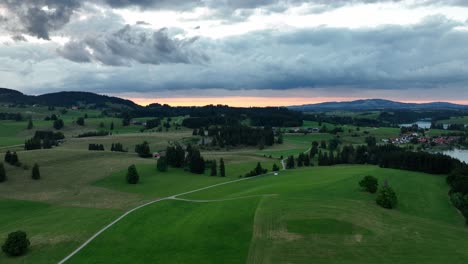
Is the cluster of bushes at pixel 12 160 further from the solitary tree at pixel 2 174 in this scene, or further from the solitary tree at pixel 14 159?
the solitary tree at pixel 2 174

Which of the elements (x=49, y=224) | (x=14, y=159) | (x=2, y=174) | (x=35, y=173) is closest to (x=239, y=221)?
(x=49, y=224)

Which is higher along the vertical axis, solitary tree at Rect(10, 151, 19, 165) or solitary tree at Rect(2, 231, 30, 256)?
solitary tree at Rect(10, 151, 19, 165)

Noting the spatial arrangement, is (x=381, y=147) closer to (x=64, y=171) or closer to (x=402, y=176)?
(x=402, y=176)

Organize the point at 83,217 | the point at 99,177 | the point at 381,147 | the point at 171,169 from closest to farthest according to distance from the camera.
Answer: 1. the point at 83,217
2. the point at 99,177
3. the point at 171,169
4. the point at 381,147

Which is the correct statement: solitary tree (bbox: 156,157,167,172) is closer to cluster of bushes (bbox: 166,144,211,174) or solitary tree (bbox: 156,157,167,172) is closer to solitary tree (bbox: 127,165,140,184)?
cluster of bushes (bbox: 166,144,211,174)

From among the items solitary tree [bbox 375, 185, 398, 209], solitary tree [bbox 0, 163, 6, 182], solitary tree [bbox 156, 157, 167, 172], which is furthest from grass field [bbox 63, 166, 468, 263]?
solitary tree [bbox 0, 163, 6, 182]

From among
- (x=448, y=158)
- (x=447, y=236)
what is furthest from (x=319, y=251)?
(x=448, y=158)
